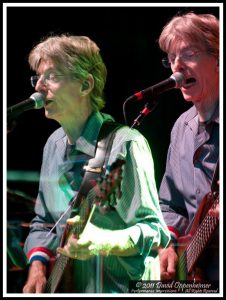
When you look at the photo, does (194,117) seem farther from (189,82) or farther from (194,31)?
(194,31)

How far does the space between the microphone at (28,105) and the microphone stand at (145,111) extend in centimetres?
41

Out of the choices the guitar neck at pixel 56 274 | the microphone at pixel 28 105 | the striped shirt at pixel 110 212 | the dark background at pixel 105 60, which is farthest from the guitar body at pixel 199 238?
the microphone at pixel 28 105

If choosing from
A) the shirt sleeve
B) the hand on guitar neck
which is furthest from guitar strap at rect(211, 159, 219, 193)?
the shirt sleeve

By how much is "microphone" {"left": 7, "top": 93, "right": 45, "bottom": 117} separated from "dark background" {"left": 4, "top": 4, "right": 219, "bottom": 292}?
0.34 ft

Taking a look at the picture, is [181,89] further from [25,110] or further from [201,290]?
[201,290]

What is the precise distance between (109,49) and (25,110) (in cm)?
51

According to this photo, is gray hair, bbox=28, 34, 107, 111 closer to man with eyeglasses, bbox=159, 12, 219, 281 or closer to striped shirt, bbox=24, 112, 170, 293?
striped shirt, bbox=24, 112, 170, 293

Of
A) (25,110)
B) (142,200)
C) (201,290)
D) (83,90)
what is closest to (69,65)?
(83,90)

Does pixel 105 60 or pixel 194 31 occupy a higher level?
pixel 194 31

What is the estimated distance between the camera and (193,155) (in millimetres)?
2717

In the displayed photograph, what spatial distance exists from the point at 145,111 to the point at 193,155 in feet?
0.98

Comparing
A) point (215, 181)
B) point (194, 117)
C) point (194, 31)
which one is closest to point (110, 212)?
point (215, 181)

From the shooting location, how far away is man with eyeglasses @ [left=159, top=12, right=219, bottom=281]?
104 inches

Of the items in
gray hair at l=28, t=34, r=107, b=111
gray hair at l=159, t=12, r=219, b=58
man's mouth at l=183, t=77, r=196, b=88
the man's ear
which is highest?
gray hair at l=159, t=12, r=219, b=58
